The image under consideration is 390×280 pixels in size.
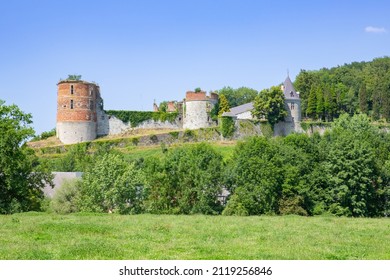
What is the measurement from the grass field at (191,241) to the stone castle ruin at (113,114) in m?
42.9

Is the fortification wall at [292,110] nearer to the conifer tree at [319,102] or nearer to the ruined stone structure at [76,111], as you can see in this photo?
the conifer tree at [319,102]

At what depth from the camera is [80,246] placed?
1173cm

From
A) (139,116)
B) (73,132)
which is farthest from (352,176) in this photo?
(139,116)

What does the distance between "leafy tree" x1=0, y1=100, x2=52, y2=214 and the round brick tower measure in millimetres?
29507

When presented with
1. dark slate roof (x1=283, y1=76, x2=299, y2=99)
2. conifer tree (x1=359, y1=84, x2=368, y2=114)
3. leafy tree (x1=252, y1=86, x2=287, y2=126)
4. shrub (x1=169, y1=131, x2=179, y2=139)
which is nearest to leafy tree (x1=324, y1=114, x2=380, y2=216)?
leafy tree (x1=252, y1=86, x2=287, y2=126)

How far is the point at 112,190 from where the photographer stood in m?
29.7

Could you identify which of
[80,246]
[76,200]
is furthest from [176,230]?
[76,200]

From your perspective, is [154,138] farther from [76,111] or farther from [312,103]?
[312,103]

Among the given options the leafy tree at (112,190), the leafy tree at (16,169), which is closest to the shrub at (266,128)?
the leafy tree at (112,190)

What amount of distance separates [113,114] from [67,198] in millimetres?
31532

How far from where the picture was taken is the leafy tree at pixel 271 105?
6306 cm

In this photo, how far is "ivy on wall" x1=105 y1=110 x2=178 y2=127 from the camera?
208 feet

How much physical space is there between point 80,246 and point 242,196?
798 inches

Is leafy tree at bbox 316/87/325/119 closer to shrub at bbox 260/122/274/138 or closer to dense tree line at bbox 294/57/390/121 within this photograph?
dense tree line at bbox 294/57/390/121
